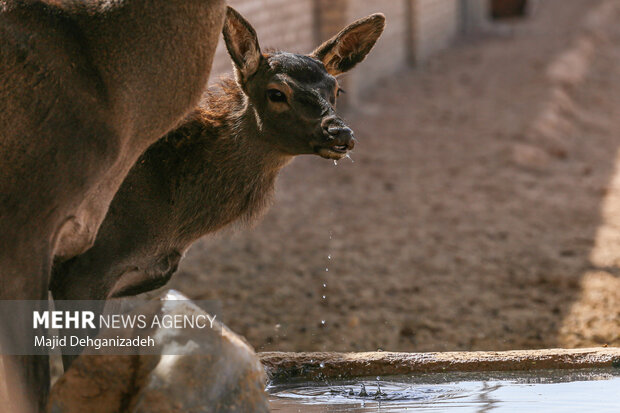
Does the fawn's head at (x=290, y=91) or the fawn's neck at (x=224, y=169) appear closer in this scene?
the fawn's head at (x=290, y=91)

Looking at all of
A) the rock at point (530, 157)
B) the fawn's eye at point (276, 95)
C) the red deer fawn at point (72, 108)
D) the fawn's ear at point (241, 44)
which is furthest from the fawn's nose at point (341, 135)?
the rock at point (530, 157)

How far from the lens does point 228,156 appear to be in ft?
12.6

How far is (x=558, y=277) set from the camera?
7.32 meters

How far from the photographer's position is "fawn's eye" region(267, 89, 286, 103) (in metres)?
3.77

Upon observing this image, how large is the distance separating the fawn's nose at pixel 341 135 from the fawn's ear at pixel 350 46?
0.51 m

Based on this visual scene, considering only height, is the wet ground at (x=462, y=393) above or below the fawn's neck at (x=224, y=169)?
below

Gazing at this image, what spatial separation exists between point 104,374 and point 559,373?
219 centimetres

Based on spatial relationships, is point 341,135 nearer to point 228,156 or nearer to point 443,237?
point 228,156

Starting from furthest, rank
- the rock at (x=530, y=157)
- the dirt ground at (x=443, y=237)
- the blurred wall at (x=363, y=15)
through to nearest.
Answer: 1. the blurred wall at (x=363, y=15)
2. the rock at (x=530, y=157)
3. the dirt ground at (x=443, y=237)

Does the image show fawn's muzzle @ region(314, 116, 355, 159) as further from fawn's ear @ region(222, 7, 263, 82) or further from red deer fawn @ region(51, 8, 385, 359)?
fawn's ear @ region(222, 7, 263, 82)

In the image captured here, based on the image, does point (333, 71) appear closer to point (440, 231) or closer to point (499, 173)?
point (440, 231)

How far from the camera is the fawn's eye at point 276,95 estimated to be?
377cm

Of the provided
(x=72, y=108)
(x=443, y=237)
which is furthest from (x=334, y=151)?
(x=443, y=237)

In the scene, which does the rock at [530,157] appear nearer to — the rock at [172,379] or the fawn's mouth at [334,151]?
the fawn's mouth at [334,151]
